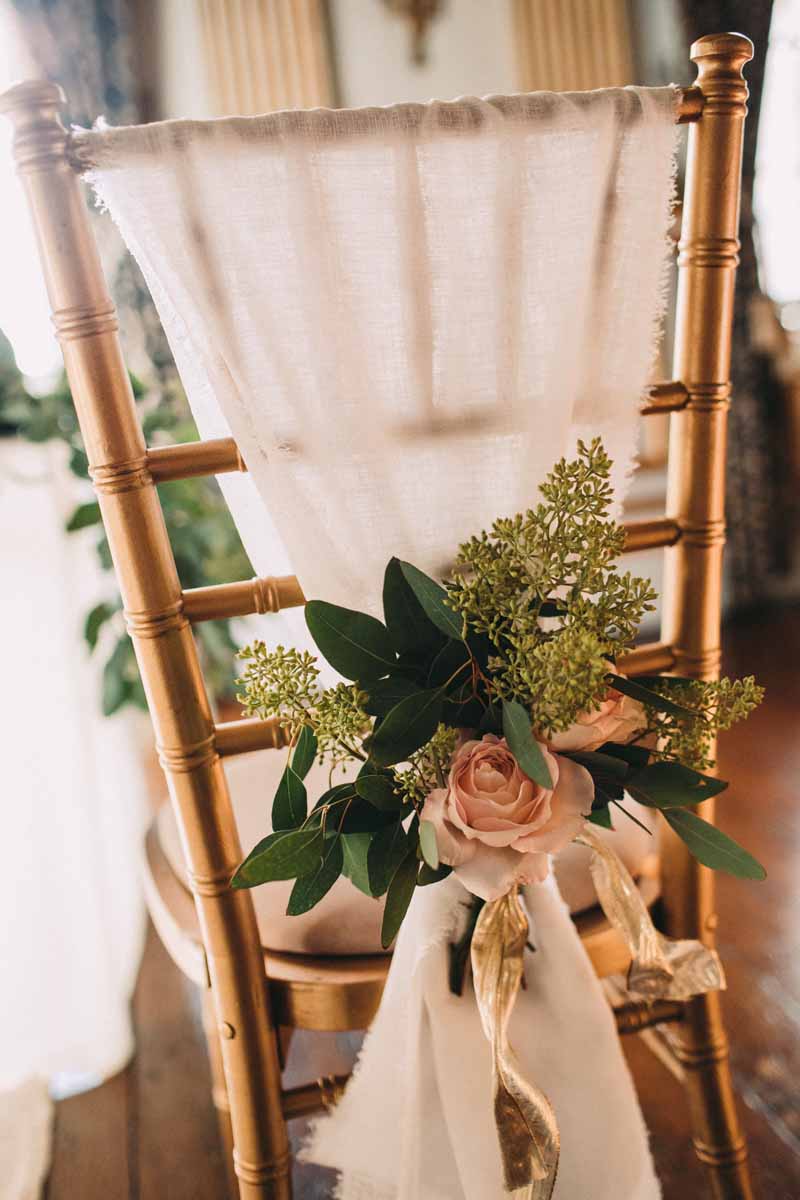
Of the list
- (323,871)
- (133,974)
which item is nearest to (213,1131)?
(133,974)

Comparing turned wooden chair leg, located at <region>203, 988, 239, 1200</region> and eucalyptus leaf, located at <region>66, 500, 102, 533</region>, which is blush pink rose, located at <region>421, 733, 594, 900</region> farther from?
eucalyptus leaf, located at <region>66, 500, 102, 533</region>

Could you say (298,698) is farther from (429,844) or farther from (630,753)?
(630,753)

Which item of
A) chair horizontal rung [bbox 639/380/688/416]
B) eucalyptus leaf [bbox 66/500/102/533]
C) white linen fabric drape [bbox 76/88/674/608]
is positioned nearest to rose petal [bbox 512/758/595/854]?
white linen fabric drape [bbox 76/88/674/608]

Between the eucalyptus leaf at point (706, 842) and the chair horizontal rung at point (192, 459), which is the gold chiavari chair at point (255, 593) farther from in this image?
the eucalyptus leaf at point (706, 842)

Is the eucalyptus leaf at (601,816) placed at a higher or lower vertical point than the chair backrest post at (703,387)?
lower

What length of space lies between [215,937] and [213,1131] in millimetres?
629

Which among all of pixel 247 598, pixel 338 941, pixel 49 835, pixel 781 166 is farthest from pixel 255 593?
pixel 781 166

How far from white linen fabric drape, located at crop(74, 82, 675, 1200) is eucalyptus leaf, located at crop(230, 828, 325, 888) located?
0.53ft

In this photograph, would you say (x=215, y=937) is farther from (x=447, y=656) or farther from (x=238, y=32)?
(x=238, y=32)

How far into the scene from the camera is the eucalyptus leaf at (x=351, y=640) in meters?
0.62

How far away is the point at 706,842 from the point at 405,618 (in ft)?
0.85

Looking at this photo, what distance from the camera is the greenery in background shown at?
1570 millimetres

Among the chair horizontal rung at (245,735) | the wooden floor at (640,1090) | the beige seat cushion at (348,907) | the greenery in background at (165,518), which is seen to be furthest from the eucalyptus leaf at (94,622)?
the chair horizontal rung at (245,735)

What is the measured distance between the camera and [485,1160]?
71 cm
